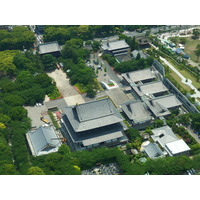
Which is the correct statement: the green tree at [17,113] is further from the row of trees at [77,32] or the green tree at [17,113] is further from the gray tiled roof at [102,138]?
the row of trees at [77,32]

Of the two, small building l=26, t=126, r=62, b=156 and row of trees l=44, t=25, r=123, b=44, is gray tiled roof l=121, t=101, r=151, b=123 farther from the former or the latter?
row of trees l=44, t=25, r=123, b=44

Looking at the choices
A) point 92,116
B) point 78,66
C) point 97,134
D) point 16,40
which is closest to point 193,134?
point 97,134

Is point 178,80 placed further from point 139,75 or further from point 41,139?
point 41,139

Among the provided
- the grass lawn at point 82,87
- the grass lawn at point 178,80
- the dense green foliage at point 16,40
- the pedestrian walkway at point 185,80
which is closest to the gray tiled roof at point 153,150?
the pedestrian walkway at point 185,80

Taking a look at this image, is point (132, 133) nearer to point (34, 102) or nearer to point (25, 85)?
point (34, 102)

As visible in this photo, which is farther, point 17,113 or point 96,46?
point 96,46
